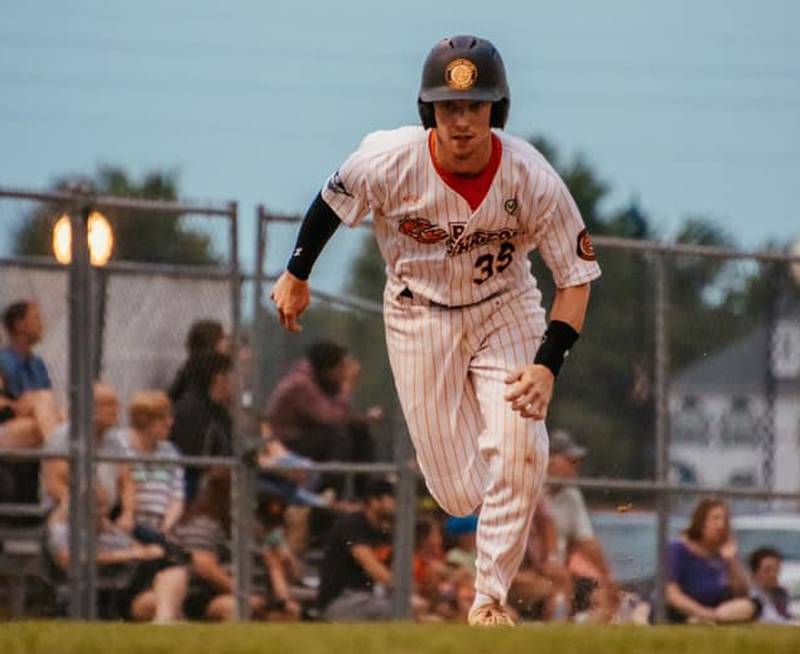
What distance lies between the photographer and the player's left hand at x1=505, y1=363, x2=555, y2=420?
9.66m

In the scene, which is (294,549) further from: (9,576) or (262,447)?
(9,576)

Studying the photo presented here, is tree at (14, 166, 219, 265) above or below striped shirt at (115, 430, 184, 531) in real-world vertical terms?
above

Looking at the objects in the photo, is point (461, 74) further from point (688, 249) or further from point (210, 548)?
point (688, 249)

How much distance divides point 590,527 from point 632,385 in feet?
3.53

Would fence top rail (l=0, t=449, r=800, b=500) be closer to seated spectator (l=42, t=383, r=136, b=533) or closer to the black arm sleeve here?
seated spectator (l=42, t=383, r=136, b=533)

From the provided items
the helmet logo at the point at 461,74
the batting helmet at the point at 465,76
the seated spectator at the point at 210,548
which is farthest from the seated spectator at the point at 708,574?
the helmet logo at the point at 461,74

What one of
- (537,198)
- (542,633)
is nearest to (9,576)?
(537,198)

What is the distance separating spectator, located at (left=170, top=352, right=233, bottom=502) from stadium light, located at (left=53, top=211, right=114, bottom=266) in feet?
2.87

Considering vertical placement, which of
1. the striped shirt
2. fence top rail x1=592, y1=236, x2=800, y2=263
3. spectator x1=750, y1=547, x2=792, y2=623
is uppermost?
fence top rail x1=592, y1=236, x2=800, y2=263

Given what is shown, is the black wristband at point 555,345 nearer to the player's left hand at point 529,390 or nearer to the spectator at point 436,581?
the player's left hand at point 529,390

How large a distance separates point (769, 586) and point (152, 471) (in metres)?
4.45

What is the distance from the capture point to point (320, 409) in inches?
582

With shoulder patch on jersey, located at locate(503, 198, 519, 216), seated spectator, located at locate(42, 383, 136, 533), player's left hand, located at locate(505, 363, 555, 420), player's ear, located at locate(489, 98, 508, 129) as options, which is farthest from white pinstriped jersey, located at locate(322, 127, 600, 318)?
seated spectator, located at locate(42, 383, 136, 533)

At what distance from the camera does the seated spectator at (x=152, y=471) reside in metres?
14.0
